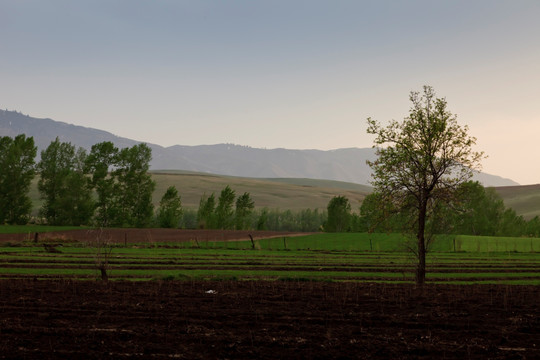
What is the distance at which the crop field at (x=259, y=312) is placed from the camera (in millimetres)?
16406

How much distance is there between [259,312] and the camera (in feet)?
75.0

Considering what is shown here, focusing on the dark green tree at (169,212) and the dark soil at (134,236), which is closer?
the dark soil at (134,236)

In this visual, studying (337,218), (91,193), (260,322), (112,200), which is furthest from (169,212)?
(260,322)

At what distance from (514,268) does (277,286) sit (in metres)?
27.9

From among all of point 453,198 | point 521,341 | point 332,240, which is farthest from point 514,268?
point 332,240

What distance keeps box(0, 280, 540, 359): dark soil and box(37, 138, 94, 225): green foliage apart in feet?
247

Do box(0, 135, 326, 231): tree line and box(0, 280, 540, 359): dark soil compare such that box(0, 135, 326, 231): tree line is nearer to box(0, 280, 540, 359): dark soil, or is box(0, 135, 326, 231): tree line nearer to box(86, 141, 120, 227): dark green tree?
box(86, 141, 120, 227): dark green tree

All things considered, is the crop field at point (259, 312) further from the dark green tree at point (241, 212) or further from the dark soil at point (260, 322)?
the dark green tree at point (241, 212)

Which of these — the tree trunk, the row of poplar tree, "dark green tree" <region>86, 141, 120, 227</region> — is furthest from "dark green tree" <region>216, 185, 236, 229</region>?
the tree trunk

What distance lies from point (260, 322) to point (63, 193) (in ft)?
309

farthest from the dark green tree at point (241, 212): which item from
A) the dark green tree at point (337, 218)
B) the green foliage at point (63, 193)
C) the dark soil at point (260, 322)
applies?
the dark soil at point (260, 322)

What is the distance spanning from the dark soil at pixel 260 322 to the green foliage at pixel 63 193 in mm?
75186

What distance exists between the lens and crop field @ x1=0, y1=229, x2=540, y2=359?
1641 cm

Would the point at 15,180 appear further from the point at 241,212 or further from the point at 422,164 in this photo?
the point at 422,164
